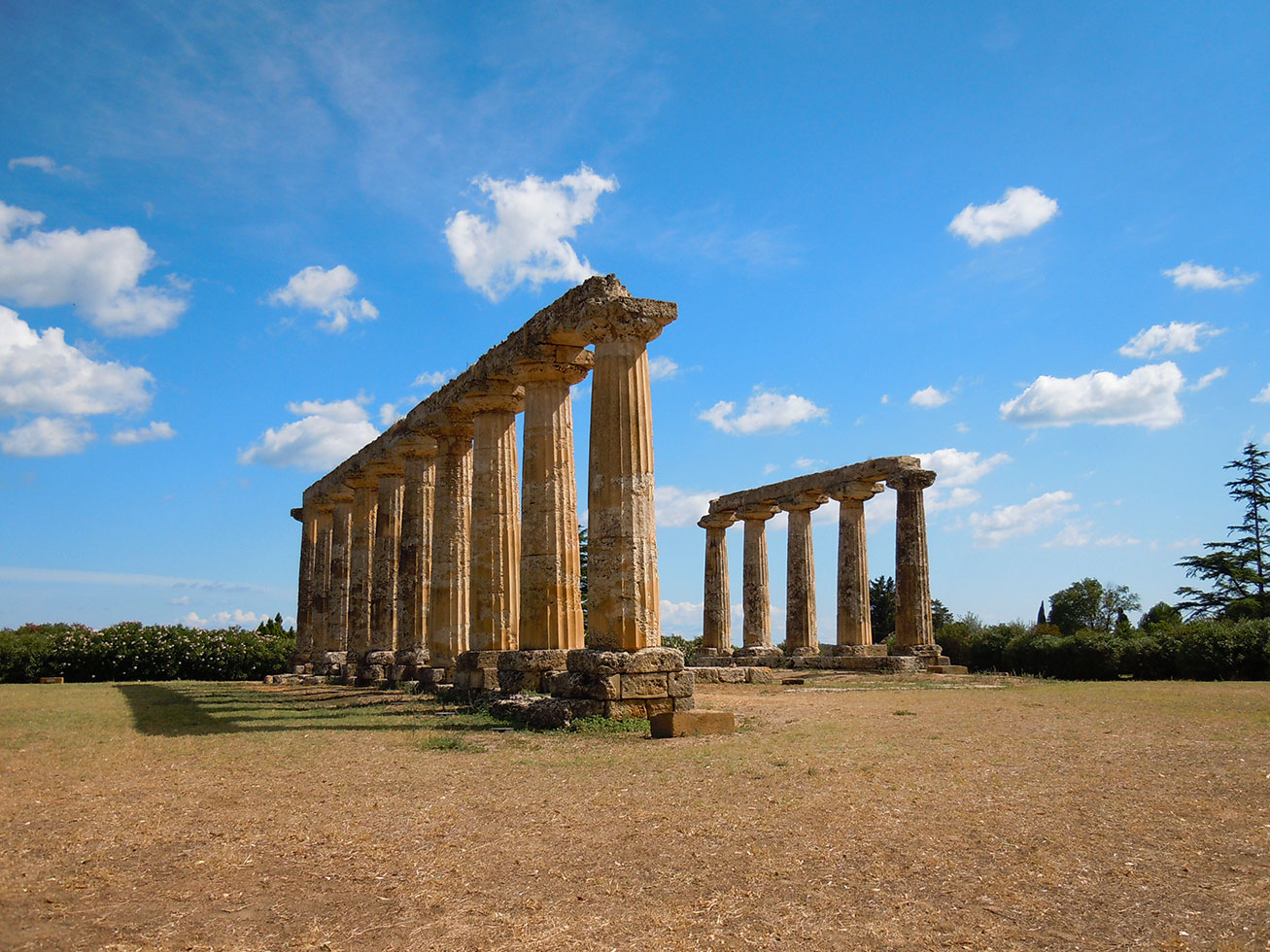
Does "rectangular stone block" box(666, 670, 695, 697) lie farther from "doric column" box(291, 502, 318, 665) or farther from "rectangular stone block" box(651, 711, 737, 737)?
"doric column" box(291, 502, 318, 665)

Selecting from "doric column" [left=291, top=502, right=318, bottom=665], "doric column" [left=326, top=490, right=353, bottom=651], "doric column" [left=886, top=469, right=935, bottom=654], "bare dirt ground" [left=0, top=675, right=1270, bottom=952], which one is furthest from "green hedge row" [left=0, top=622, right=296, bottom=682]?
"bare dirt ground" [left=0, top=675, right=1270, bottom=952]

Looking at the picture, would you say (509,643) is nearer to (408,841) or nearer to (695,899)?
(408,841)

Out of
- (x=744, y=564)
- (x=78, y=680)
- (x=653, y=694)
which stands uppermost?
(x=744, y=564)

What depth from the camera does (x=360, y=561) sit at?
2756 cm

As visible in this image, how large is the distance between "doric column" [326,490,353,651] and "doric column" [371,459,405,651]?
3.78 m

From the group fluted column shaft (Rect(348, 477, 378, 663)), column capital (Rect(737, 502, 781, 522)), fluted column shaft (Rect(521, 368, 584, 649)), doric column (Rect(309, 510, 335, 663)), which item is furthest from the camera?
column capital (Rect(737, 502, 781, 522))

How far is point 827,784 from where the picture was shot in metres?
7.69

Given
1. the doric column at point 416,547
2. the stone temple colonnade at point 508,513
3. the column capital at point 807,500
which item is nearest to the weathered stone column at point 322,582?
the stone temple colonnade at point 508,513

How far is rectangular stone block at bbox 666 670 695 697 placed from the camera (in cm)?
1257

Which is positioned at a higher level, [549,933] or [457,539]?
[457,539]

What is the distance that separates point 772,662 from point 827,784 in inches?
965

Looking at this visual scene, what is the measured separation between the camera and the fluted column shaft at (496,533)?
57.4ft

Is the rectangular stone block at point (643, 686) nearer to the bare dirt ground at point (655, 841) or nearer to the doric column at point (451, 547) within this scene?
the bare dirt ground at point (655, 841)

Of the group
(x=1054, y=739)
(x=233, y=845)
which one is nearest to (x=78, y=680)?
(x=233, y=845)
